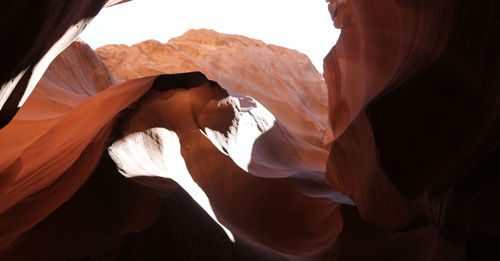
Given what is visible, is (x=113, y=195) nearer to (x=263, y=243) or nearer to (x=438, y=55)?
(x=263, y=243)

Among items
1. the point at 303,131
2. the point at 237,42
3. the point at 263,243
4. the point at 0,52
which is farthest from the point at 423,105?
the point at 237,42

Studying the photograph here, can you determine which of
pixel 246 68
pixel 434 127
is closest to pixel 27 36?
pixel 434 127

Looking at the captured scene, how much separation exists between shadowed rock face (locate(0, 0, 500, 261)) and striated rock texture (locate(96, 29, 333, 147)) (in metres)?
6.52

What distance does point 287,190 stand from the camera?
470cm

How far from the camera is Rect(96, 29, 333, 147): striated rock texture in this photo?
12.5 meters

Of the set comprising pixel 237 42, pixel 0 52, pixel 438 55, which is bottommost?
pixel 237 42

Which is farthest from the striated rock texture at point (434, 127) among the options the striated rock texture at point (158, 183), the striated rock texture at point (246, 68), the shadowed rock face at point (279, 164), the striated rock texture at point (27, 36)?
the striated rock texture at point (246, 68)

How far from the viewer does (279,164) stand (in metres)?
5.61

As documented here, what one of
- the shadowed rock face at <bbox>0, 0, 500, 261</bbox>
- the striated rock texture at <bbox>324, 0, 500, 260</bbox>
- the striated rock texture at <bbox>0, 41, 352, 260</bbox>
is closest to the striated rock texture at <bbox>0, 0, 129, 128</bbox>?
Answer: the shadowed rock face at <bbox>0, 0, 500, 261</bbox>

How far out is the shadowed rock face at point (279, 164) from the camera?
263 centimetres

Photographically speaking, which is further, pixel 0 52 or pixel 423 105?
pixel 423 105

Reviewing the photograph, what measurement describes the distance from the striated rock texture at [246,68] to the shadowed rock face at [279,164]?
6525 millimetres

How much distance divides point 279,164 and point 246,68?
9.52 meters

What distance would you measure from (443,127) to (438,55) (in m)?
0.65
